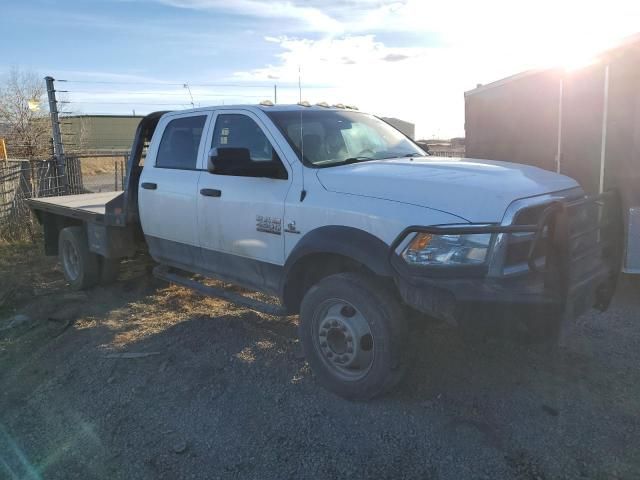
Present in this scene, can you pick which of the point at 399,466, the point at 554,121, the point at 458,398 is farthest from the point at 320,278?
the point at 554,121

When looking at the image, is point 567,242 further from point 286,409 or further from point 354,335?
point 286,409

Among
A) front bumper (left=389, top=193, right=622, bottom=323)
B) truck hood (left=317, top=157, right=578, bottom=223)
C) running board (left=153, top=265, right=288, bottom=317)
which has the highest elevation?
truck hood (left=317, top=157, right=578, bottom=223)

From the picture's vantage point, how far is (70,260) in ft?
23.3

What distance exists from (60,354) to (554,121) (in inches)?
231

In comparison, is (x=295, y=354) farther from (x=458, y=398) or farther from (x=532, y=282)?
(x=532, y=282)

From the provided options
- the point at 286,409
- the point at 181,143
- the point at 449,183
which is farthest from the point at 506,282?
the point at 181,143

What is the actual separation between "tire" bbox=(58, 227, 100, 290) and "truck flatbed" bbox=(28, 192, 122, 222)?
279 mm

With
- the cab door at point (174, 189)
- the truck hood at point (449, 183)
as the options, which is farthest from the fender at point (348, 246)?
the cab door at point (174, 189)

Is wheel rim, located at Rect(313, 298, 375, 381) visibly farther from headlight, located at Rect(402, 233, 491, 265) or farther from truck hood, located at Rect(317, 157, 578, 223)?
truck hood, located at Rect(317, 157, 578, 223)

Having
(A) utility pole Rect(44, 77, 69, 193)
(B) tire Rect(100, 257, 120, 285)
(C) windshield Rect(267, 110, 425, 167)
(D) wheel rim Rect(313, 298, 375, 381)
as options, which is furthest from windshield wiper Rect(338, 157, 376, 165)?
(A) utility pole Rect(44, 77, 69, 193)

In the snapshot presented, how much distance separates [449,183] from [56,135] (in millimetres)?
9901

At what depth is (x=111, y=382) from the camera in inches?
164

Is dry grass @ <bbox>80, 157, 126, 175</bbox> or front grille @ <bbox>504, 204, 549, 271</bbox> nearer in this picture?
front grille @ <bbox>504, 204, 549, 271</bbox>

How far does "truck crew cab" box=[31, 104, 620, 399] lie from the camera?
311cm
